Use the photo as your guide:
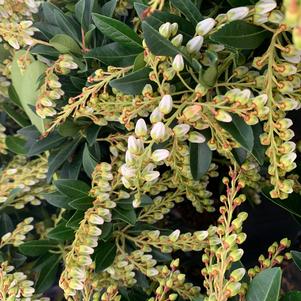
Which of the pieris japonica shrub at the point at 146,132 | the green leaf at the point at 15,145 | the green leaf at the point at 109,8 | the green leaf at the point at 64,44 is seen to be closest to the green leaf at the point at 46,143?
the pieris japonica shrub at the point at 146,132

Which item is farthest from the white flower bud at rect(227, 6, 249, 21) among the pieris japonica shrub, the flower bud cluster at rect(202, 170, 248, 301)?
the flower bud cluster at rect(202, 170, 248, 301)

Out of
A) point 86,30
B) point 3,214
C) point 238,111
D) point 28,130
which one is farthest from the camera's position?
point 3,214

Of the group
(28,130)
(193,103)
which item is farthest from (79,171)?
(193,103)

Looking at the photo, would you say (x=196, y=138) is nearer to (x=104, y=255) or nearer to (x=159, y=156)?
(x=159, y=156)

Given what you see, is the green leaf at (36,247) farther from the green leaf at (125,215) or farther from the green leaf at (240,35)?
the green leaf at (240,35)

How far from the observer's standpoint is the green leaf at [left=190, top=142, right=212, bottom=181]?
0.96 m

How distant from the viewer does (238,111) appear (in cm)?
77

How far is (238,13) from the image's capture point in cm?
77

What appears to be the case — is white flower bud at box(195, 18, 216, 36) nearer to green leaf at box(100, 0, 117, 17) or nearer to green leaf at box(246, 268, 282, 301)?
green leaf at box(100, 0, 117, 17)

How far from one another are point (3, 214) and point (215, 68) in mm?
866

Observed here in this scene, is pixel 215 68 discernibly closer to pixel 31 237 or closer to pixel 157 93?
pixel 157 93

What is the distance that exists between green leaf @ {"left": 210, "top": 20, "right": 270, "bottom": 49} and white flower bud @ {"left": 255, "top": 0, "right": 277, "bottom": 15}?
0.04 metres

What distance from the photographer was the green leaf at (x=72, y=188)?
112 cm

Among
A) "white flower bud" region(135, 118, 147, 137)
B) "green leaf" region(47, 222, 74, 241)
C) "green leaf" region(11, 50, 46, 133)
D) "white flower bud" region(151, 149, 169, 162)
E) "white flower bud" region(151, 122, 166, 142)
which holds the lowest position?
"green leaf" region(47, 222, 74, 241)
